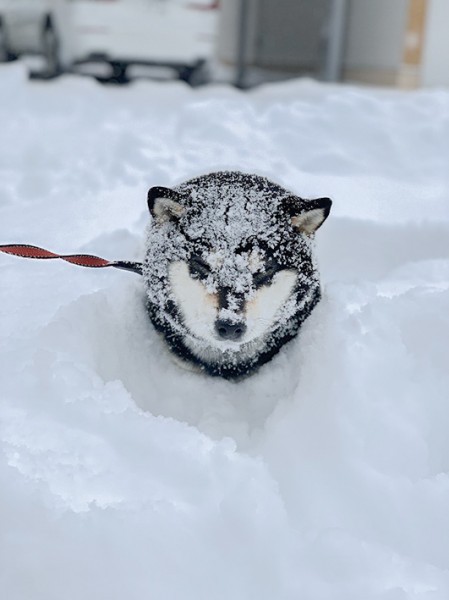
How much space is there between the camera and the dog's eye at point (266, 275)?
5.22ft

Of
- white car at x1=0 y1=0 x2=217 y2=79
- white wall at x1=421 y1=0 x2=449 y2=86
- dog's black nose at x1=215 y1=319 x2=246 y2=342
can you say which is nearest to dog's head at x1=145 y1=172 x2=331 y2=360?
dog's black nose at x1=215 y1=319 x2=246 y2=342

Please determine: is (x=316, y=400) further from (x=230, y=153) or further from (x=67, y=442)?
(x=230, y=153)

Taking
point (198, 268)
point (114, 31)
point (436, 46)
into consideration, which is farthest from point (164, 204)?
point (436, 46)

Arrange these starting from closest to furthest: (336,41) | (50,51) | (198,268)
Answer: (198,268) < (50,51) < (336,41)

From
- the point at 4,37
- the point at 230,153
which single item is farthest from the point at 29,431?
the point at 4,37

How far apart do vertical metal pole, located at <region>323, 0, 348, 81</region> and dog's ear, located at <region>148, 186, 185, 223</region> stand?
18.3 feet

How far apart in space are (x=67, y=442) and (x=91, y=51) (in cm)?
497

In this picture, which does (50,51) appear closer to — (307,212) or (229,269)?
(307,212)

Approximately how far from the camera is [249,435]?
1592mm

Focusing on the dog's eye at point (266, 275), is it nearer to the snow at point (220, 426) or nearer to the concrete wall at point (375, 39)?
the snow at point (220, 426)

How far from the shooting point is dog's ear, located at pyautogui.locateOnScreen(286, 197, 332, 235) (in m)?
1.68

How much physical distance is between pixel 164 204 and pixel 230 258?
243 mm

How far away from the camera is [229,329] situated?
4.91 feet

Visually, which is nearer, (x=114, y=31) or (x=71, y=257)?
(x=71, y=257)
